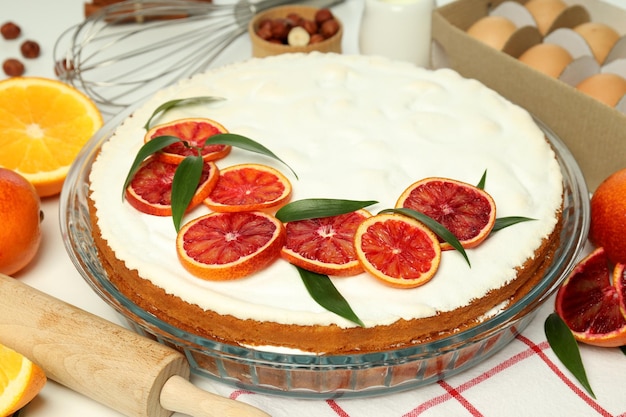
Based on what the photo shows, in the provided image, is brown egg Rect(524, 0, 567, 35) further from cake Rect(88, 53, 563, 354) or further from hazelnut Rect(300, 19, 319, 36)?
hazelnut Rect(300, 19, 319, 36)

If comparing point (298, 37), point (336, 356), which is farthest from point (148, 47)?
point (336, 356)

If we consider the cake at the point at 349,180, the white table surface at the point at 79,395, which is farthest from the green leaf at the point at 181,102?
the white table surface at the point at 79,395

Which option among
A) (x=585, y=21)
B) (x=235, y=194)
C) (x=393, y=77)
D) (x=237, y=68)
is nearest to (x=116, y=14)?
(x=237, y=68)

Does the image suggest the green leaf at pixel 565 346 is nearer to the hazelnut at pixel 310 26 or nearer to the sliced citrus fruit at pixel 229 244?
the sliced citrus fruit at pixel 229 244

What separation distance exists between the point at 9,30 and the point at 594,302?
2518 mm

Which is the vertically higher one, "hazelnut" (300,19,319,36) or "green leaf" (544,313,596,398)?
"hazelnut" (300,19,319,36)

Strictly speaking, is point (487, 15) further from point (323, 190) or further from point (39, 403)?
point (39, 403)

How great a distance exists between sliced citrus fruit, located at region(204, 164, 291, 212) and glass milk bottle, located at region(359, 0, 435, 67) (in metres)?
1.07

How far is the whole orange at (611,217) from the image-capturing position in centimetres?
195

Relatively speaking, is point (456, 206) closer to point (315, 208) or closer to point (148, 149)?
point (315, 208)

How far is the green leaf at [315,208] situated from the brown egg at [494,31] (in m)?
1.13

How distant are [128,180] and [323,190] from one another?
49cm

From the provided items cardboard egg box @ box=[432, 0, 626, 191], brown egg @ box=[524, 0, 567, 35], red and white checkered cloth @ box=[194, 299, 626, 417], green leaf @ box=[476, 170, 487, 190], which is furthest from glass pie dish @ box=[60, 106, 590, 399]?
brown egg @ box=[524, 0, 567, 35]

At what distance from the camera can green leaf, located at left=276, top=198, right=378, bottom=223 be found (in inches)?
69.8
